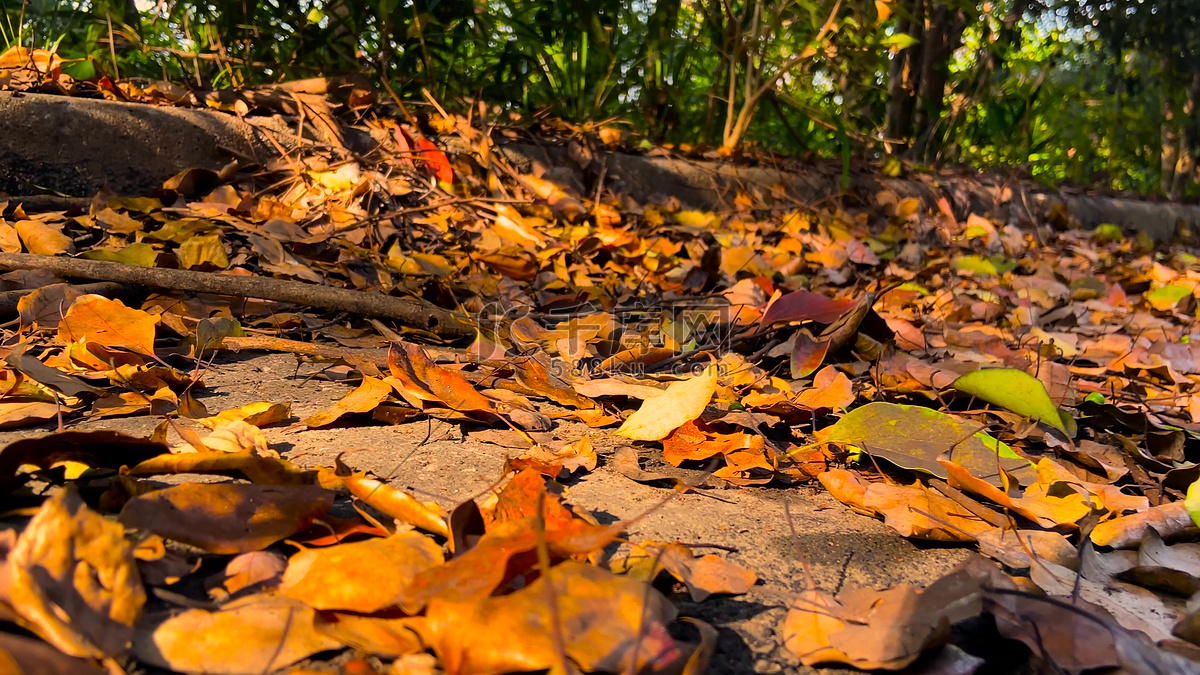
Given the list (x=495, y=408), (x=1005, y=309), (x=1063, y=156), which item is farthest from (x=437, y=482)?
(x=1063, y=156)

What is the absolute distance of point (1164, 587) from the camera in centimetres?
68

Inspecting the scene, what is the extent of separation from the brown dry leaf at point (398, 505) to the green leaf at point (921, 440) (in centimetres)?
53

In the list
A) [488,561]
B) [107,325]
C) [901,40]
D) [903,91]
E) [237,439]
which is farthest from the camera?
[903,91]

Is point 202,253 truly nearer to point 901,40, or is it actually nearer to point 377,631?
point 377,631

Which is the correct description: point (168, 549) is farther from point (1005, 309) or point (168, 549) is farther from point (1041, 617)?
point (1005, 309)

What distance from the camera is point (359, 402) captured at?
3.01 feet

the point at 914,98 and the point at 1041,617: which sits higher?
the point at 914,98

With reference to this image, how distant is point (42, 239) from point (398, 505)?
122 cm

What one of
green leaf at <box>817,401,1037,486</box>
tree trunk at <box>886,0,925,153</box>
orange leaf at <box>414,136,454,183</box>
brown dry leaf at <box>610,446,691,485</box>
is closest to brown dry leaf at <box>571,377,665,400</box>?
brown dry leaf at <box>610,446,691,485</box>

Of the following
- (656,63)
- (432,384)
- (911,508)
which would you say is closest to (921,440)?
(911,508)

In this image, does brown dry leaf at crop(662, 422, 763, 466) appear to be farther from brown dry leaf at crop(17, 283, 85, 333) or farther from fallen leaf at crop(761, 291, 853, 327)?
brown dry leaf at crop(17, 283, 85, 333)

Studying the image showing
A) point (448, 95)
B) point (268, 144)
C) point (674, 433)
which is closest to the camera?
point (674, 433)

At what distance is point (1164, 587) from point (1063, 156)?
9.69m

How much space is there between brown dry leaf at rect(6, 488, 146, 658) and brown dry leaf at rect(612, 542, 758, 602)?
348 mm
